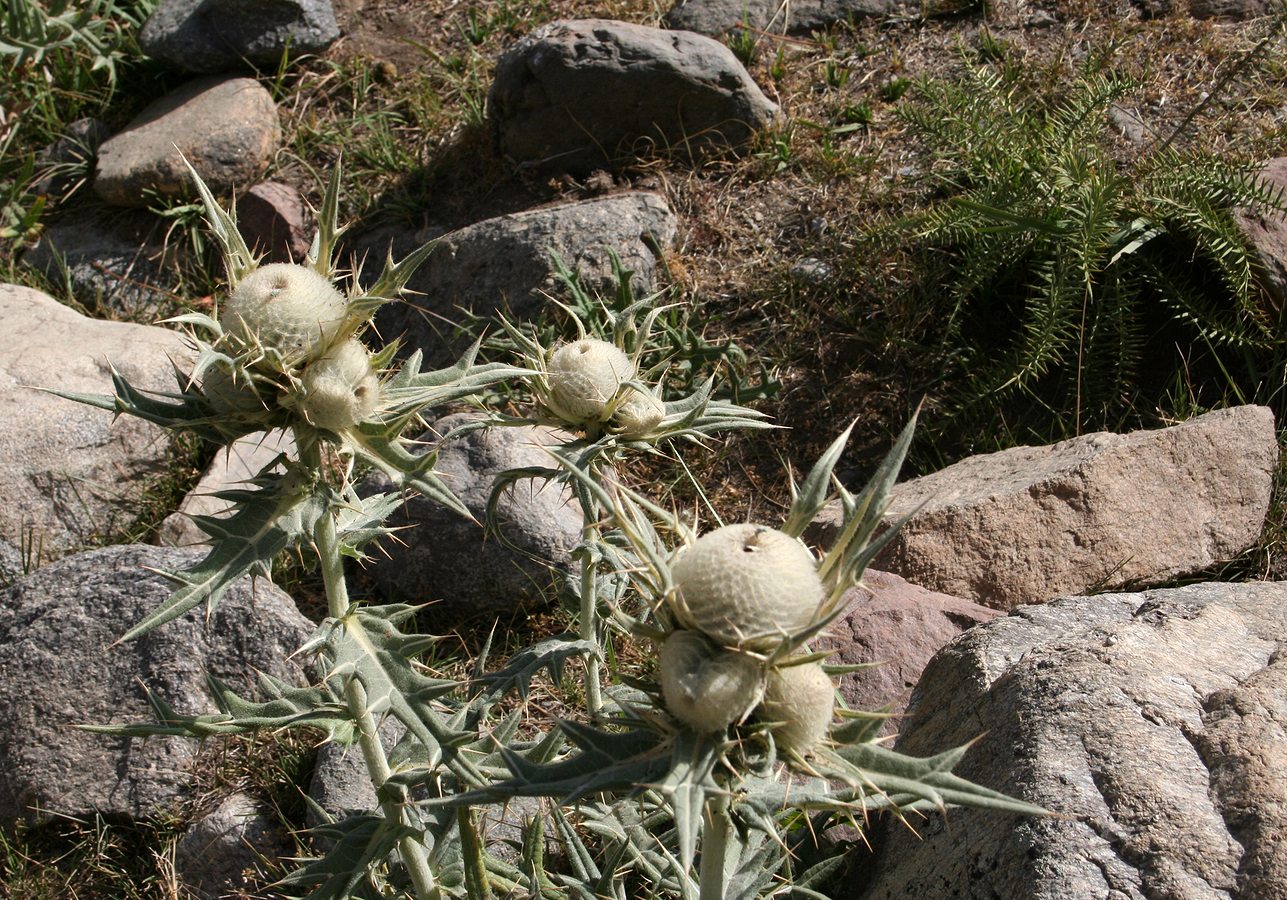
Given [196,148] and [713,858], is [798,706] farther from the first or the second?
[196,148]

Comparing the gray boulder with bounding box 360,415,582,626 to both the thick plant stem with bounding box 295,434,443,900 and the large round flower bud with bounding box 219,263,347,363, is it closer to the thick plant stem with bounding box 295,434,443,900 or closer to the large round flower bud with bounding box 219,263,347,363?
the thick plant stem with bounding box 295,434,443,900

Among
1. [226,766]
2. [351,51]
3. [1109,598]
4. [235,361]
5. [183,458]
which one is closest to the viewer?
[235,361]

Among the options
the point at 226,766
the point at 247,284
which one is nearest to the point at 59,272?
the point at 226,766

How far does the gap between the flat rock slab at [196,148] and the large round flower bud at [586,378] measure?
397 cm

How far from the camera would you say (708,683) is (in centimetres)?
160

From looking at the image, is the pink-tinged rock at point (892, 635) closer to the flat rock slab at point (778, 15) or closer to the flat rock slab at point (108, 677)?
the flat rock slab at point (108, 677)

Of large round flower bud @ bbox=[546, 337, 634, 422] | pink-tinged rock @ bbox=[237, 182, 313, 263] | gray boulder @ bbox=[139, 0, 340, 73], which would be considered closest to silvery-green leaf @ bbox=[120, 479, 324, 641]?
large round flower bud @ bbox=[546, 337, 634, 422]

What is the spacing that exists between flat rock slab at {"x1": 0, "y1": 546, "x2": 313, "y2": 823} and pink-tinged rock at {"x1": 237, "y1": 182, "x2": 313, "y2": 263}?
7.71ft

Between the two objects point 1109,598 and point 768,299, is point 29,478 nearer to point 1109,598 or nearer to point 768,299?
point 768,299

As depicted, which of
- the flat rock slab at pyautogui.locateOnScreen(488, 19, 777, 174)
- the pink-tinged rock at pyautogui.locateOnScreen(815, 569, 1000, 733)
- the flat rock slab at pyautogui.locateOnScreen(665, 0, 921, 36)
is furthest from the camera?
the flat rock slab at pyautogui.locateOnScreen(665, 0, 921, 36)

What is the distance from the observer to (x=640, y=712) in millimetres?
1799

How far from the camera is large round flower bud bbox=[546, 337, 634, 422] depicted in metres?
2.53

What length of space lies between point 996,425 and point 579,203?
6.94 ft

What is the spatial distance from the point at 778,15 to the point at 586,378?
4.34 metres
